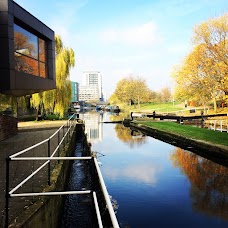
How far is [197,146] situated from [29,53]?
12619mm

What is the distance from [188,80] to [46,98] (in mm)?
21874

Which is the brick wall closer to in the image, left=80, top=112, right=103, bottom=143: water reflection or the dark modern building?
the dark modern building

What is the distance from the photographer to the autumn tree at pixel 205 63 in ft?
119

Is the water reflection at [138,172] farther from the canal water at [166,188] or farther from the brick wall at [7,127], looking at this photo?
the brick wall at [7,127]

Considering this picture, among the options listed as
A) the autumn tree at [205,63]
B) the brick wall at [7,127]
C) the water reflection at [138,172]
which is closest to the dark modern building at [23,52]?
the brick wall at [7,127]

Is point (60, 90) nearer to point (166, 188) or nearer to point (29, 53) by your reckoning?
point (29, 53)

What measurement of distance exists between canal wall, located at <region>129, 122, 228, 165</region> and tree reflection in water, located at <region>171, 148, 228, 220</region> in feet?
2.01

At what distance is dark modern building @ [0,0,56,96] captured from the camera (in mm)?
11672

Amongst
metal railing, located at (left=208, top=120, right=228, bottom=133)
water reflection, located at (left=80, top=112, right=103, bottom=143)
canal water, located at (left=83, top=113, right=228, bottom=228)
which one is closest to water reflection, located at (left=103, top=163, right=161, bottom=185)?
canal water, located at (left=83, top=113, right=228, bottom=228)

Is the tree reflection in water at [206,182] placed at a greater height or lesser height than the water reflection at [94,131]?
lesser

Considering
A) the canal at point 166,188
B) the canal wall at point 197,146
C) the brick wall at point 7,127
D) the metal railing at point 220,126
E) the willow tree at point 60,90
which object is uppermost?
the willow tree at point 60,90

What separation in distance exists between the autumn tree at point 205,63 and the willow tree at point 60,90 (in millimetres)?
17658

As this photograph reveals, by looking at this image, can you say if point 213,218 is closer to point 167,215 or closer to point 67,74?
point 167,215

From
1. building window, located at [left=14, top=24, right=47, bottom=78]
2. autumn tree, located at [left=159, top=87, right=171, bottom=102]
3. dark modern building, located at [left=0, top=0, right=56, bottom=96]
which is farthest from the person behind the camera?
autumn tree, located at [left=159, top=87, right=171, bottom=102]
